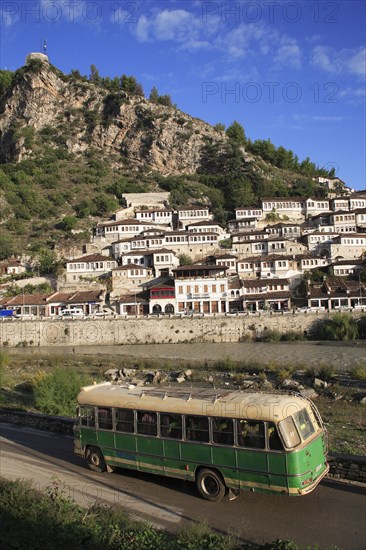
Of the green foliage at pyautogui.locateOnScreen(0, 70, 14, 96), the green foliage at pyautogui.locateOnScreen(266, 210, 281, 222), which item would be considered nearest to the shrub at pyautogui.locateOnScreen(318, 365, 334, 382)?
the green foliage at pyautogui.locateOnScreen(266, 210, 281, 222)

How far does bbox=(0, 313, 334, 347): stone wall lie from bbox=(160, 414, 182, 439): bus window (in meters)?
38.8

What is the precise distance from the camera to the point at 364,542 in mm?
6676

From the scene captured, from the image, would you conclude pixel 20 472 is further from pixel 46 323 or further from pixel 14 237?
pixel 14 237

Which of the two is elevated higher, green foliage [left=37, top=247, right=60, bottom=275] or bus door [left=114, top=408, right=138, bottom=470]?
green foliage [left=37, top=247, right=60, bottom=275]

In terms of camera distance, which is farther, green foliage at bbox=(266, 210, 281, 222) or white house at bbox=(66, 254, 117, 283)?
green foliage at bbox=(266, 210, 281, 222)

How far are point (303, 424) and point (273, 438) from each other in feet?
2.44

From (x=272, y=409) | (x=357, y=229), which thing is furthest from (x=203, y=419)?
(x=357, y=229)

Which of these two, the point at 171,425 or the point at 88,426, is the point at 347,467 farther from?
the point at 88,426

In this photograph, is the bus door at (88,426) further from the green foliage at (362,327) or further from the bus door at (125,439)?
the green foliage at (362,327)

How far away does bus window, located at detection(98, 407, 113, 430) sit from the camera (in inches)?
389

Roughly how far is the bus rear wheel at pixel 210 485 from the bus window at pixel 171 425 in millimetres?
862

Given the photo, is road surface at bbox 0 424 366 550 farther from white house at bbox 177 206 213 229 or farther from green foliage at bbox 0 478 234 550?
white house at bbox 177 206 213 229

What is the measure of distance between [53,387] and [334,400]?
13116 mm

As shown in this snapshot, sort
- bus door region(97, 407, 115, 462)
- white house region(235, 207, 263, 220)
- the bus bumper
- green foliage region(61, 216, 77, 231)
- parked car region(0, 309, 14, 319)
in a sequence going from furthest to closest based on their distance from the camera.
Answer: white house region(235, 207, 263, 220) < green foliage region(61, 216, 77, 231) < parked car region(0, 309, 14, 319) < bus door region(97, 407, 115, 462) < the bus bumper
